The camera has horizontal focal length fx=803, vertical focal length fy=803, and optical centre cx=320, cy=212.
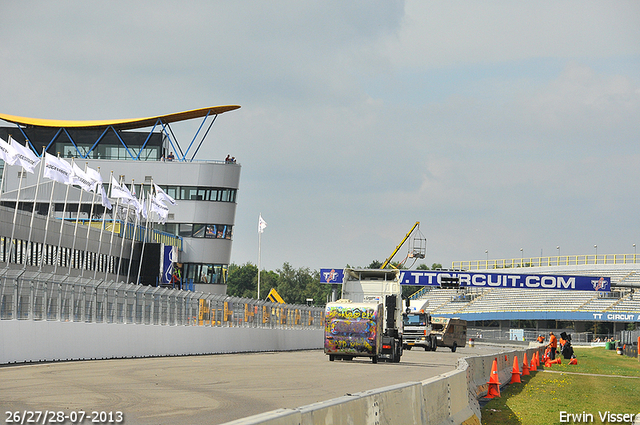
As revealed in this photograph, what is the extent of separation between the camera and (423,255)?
10000 centimetres

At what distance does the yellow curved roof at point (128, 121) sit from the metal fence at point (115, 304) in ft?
142

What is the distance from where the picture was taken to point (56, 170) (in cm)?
4291

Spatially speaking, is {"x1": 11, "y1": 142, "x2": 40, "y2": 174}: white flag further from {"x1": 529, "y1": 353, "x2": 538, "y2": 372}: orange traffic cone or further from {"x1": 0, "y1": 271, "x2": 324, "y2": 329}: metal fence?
{"x1": 529, "y1": 353, "x2": 538, "y2": 372}: orange traffic cone

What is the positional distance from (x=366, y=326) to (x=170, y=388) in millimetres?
15315

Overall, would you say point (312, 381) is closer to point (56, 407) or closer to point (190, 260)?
point (56, 407)

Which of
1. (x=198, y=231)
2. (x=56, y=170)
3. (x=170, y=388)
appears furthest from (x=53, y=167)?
(x=198, y=231)

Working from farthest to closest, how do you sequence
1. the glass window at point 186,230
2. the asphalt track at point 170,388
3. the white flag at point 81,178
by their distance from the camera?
the glass window at point 186,230, the white flag at point 81,178, the asphalt track at point 170,388

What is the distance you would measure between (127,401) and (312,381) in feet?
23.0

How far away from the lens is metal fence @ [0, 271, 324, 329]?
22.2 m

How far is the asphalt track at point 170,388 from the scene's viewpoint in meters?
11.9

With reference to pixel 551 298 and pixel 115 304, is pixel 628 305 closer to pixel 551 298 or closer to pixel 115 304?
pixel 551 298

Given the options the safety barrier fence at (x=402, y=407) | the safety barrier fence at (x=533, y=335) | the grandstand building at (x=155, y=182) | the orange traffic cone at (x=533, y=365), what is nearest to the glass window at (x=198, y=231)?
the grandstand building at (x=155, y=182)

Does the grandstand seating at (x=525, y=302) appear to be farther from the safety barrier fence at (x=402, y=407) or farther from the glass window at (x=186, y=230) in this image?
the safety barrier fence at (x=402, y=407)

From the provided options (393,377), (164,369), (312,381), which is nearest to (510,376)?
(393,377)
